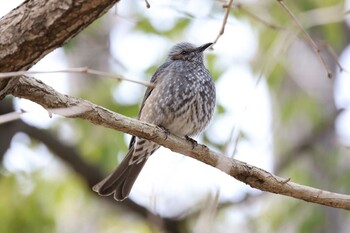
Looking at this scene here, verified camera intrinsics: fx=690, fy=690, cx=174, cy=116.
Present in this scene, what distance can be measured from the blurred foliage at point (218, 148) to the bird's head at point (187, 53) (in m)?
0.34

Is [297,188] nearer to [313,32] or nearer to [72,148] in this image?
[72,148]

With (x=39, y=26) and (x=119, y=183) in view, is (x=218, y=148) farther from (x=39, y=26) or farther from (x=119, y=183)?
(x=39, y=26)

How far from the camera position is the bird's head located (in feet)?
18.7

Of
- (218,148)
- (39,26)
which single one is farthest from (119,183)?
(39,26)

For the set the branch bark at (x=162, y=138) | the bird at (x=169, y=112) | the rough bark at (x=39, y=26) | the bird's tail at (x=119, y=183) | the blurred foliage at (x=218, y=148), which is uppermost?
the rough bark at (x=39, y=26)

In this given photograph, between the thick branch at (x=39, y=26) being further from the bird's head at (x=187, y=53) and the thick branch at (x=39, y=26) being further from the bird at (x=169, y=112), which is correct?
the bird's head at (x=187, y=53)

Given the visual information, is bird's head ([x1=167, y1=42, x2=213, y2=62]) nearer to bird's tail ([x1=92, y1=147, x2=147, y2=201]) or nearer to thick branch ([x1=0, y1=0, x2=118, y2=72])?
bird's tail ([x1=92, y1=147, x2=147, y2=201])

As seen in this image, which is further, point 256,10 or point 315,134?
point 315,134

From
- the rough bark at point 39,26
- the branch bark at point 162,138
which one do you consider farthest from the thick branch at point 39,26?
the branch bark at point 162,138

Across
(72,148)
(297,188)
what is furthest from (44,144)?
(297,188)

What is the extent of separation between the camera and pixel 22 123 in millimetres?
6652

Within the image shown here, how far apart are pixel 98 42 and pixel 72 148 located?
1.86 meters

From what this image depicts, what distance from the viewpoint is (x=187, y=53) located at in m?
5.76

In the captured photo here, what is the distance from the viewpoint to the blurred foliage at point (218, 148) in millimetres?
6141
